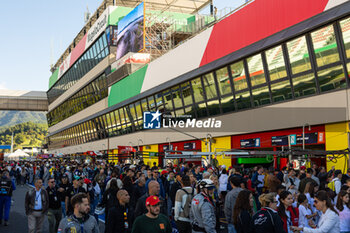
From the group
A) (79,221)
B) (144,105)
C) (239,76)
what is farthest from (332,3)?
(144,105)

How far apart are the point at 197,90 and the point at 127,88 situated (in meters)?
12.4

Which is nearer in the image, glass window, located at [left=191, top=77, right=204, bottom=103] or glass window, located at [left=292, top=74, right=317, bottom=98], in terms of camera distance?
glass window, located at [left=292, top=74, right=317, bottom=98]

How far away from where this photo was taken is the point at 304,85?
17.1 metres

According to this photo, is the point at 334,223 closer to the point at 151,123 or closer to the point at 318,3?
the point at 318,3

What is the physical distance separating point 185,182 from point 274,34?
39.7 ft

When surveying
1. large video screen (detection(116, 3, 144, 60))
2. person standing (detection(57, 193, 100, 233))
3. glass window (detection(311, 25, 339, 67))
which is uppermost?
large video screen (detection(116, 3, 144, 60))

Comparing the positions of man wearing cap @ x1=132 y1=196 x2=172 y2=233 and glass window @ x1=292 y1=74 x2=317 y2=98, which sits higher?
glass window @ x1=292 y1=74 x2=317 y2=98

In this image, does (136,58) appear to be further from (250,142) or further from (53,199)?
(53,199)

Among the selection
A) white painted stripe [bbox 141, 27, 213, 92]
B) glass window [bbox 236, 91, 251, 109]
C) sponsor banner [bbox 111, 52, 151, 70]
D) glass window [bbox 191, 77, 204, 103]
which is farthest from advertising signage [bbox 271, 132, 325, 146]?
sponsor banner [bbox 111, 52, 151, 70]

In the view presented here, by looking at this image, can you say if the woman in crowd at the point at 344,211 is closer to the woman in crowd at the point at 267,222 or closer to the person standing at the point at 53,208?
the woman in crowd at the point at 267,222

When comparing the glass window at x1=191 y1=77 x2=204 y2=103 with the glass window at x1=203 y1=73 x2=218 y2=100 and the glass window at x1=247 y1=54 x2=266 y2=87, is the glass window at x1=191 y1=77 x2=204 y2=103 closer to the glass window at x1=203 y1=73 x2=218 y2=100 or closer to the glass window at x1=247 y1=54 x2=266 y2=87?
the glass window at x1=203 y1=73 x2=218 y2=100

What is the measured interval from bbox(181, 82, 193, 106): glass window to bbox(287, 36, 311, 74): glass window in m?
9.10

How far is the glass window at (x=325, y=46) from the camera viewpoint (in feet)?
50.6

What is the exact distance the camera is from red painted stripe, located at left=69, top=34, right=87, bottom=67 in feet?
172
